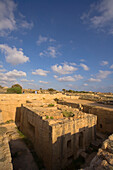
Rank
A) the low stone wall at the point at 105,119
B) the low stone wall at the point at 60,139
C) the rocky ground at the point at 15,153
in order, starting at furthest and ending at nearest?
the low stone wall at the point at 105,119
the low stone wall at the point at 60,139
the rocky ground at the point at 15,153

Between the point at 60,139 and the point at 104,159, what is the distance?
145 inches

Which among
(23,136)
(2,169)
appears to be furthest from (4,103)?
(2,169)

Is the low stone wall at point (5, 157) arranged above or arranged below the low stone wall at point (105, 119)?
above

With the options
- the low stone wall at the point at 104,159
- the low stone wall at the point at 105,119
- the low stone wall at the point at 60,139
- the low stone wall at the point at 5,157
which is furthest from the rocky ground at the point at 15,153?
the low stone wall at the point at 105,119

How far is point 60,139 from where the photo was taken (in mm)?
5891

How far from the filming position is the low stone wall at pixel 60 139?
565 cm

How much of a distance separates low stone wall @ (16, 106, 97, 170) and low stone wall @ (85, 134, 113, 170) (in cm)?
306

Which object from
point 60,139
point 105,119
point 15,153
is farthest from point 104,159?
point 105,119

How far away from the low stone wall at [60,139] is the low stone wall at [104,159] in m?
3.06

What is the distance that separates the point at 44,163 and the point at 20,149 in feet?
7.71

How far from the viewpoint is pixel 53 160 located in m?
5.60

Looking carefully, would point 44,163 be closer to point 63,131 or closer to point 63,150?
point 63,150

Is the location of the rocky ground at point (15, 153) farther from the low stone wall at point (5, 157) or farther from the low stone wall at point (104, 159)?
the low stone wall at point (104, 159)

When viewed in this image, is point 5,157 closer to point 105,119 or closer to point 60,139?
point 60,139
